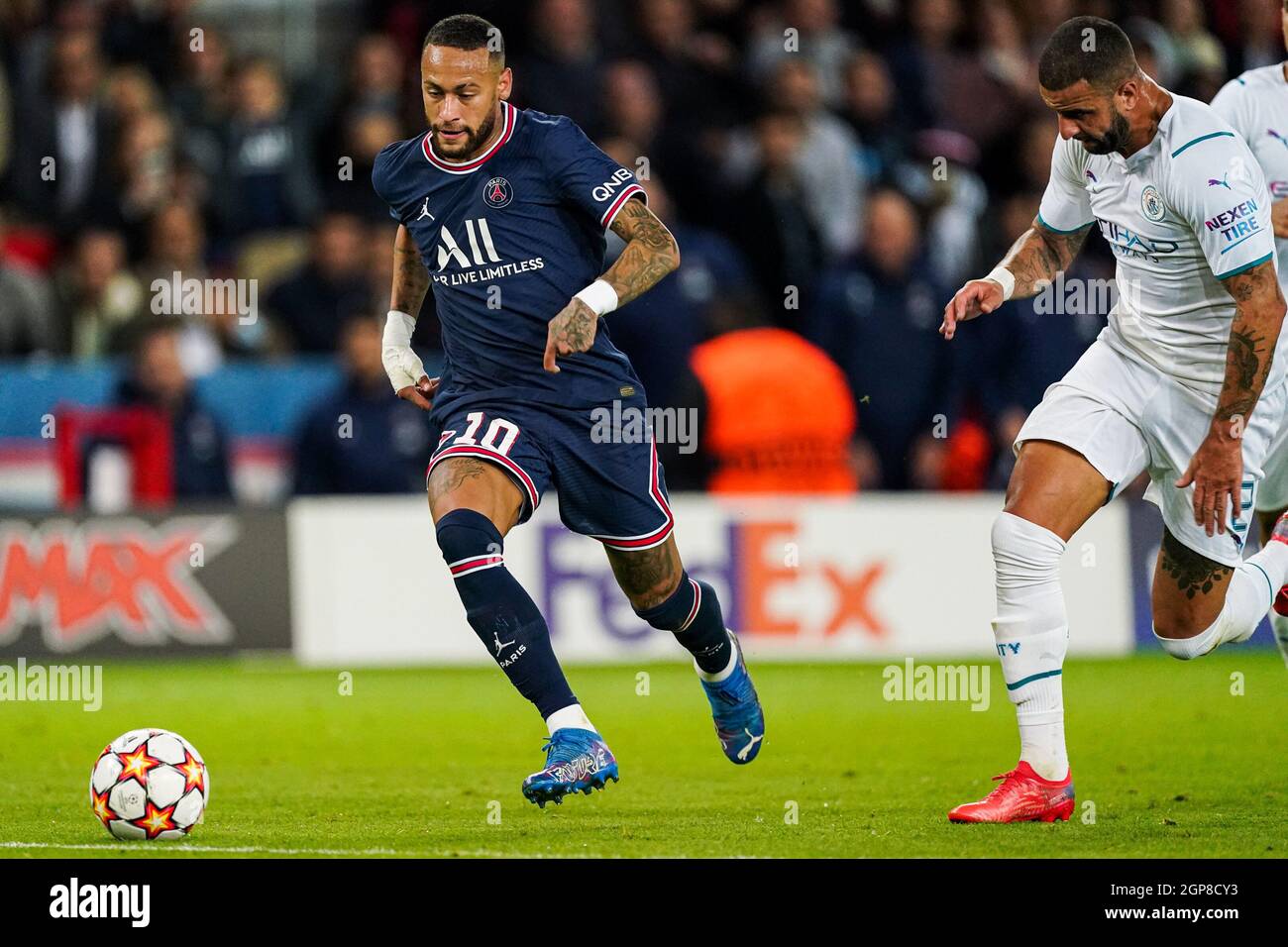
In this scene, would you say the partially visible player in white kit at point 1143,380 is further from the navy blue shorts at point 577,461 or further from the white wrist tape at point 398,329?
the white wrist tape at point 398,329

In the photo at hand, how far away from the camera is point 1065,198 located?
7.08 m

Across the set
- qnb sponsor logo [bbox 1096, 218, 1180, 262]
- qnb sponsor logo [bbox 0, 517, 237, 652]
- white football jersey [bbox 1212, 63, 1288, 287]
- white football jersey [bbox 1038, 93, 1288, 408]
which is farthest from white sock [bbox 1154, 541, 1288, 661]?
qnb sponsor logo [bbox 0, 517, 237, 652]

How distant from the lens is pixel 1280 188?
721 cm

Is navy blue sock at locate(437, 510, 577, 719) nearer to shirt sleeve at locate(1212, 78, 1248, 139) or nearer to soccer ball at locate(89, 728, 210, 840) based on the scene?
soccer ball at locate(89, 728, 210, 840)

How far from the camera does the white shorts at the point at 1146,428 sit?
21.9 ft

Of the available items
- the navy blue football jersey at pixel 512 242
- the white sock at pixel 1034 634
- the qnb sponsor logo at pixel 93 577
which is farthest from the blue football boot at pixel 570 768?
the qnb sponsor logo at pixel 93 577

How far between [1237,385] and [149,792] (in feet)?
12.0

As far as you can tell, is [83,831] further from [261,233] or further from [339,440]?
[261,233]

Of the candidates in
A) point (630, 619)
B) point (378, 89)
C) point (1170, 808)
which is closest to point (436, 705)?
point (630, 619)

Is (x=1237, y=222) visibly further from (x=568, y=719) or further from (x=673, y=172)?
(x=673, y=172)

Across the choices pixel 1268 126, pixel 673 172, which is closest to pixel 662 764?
pixel 1268 126

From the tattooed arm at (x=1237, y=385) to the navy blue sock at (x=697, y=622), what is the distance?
185 centimetres

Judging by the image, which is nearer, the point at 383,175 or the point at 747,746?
the point at 383,175
